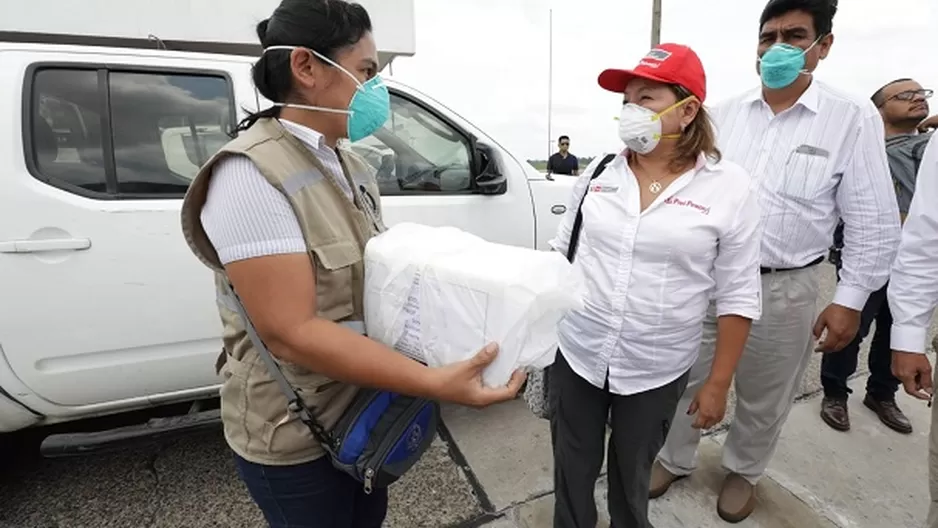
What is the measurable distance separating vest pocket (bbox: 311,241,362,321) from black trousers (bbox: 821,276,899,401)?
3.04 meters

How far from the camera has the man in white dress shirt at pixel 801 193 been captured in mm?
1886

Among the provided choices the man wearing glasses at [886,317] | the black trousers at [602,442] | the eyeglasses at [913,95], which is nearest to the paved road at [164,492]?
the black trousers at [602,442]

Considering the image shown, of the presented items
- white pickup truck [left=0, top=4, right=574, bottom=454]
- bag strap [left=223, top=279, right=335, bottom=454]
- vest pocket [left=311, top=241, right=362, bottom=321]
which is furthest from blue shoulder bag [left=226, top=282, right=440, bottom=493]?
white pickup truck [left=0, top=4, right=574, bottom=454]

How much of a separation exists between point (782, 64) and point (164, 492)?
311cm

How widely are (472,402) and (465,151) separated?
2.01m

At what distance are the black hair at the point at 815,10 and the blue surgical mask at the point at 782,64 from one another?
0.06m

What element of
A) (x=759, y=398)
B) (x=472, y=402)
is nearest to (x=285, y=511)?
(x=472, y=402)

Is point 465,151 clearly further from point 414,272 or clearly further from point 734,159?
point 414,272

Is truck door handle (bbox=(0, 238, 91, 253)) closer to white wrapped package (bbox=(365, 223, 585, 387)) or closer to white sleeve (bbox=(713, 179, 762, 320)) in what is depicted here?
white wrapped package (bbox=(365, 223, 585, 387))

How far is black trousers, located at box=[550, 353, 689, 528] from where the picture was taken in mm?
1661

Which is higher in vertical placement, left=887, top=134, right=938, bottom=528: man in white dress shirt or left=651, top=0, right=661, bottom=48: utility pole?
left=651, top=0, right=661, bottom=48: utility pole

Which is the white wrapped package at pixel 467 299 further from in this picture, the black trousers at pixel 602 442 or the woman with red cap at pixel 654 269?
the black trousers at pixel 602 442

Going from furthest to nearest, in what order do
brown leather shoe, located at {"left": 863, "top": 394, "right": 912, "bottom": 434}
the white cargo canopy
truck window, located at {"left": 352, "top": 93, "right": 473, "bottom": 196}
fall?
the white cargo canopy → brown leather shoe, located at {"left": 863, "top": 394, "right": 912, "bottom": 434} → truck window, located at {"left": 352, "top": 93, "right": 473, "bottom": 196}

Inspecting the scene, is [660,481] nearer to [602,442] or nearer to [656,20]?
[602,442]
